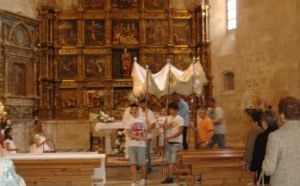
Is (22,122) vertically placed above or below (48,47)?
below

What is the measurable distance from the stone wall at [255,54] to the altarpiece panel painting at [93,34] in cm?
425

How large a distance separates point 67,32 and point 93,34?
36.1 inches

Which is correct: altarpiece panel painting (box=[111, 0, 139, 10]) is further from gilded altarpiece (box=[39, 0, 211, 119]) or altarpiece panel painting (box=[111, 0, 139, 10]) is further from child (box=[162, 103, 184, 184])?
child (box=[162, 103, 184, 184])

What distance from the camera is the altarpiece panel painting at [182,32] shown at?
62.3 ft

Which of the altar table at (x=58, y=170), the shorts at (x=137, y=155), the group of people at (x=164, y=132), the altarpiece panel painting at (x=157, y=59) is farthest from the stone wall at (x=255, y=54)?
the altar table at (x=58, y=170)

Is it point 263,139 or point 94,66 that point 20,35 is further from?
point 263,139

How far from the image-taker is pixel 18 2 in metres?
18.3

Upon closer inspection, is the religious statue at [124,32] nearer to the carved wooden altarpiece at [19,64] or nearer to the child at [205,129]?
the carved wooden altarpiece at [19,64]

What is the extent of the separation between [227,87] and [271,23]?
11.9ft

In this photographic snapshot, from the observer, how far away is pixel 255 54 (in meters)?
17.6

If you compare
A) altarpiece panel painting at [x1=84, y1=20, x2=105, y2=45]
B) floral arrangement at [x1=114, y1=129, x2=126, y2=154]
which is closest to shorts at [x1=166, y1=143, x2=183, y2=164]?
floral arrangement at [x1=114, y1=129, x2=126, y2=154]

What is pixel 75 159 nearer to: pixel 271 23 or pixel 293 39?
pixel 293 39

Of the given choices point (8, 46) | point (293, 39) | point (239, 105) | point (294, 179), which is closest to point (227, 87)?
point (239, 105)

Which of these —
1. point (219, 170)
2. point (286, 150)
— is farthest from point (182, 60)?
point (286, 150)
